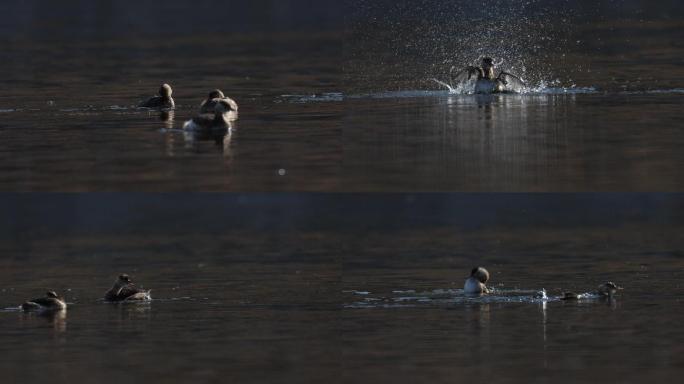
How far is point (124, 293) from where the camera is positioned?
80.1 feet

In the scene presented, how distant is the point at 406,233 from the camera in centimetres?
3559

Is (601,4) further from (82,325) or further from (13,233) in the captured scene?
(82,325)

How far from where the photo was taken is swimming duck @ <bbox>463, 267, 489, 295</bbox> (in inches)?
971

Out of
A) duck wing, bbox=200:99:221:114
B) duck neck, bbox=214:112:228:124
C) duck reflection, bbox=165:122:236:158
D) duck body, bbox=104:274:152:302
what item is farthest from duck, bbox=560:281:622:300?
duck wing, bbox=200:99:221:114

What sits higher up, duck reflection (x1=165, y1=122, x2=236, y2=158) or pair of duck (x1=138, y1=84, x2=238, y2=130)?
pair of duck (x1=138, y1=84, x2=238, y2=130)

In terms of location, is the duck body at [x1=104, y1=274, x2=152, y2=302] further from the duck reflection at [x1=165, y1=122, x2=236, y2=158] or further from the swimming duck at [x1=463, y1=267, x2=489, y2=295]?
the swimming duck at [x1=463, y1=267, x2=489, y2=295]

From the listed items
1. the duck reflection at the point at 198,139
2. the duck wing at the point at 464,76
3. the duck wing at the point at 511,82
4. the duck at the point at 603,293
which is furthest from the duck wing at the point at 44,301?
the duck wing at the point at 511,82

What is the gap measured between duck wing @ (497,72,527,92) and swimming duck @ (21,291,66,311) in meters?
8.82

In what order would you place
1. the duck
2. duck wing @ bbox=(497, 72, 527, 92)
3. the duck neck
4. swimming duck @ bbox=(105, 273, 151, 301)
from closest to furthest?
the duck, swimming duck @ bbox=(105, 273, 151, 301), the duck neck, duck wing @ bbox=(497, 72, 527, 92)

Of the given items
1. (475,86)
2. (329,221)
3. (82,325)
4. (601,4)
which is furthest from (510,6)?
(82,325)

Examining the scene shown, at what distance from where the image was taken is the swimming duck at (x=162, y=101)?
92.3 feet

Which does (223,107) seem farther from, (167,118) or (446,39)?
(446,39)

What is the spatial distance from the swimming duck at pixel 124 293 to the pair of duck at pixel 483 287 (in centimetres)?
390

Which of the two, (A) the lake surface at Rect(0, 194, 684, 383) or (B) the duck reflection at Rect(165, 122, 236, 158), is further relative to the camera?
(B) the duck reflection at Rect(165, 122, 236, 158)
